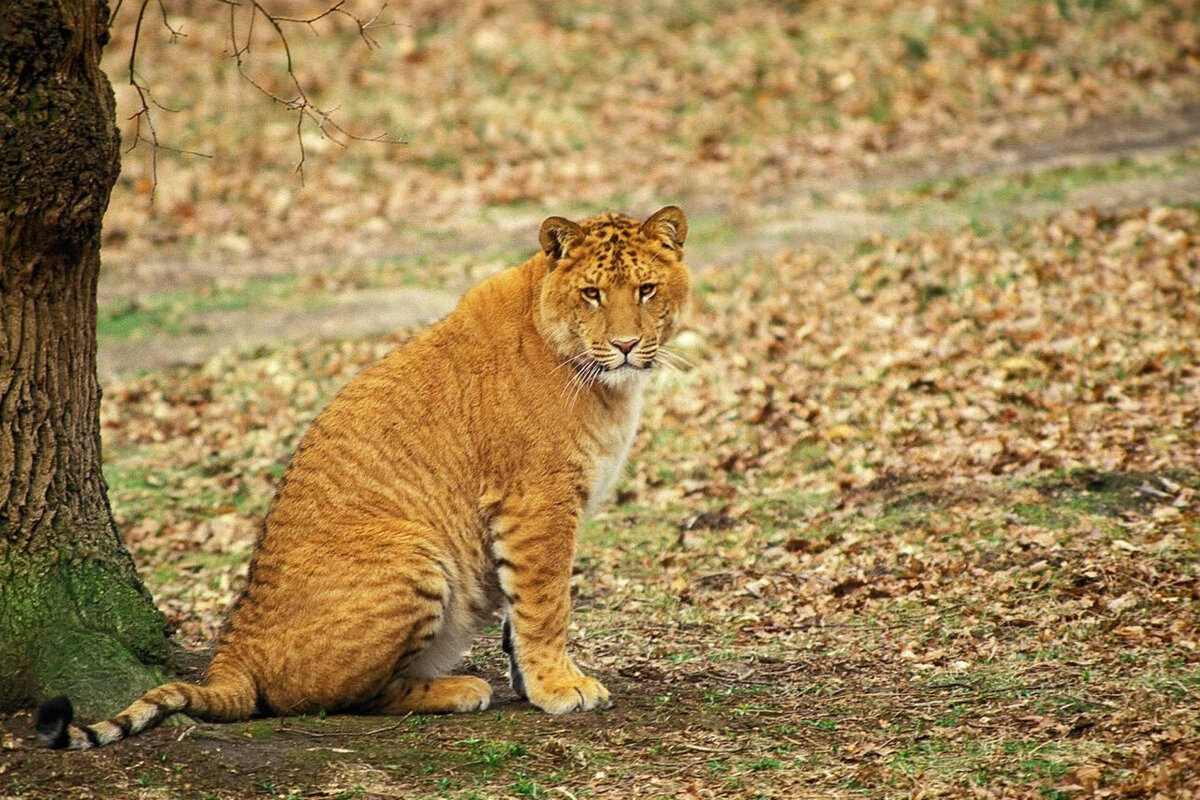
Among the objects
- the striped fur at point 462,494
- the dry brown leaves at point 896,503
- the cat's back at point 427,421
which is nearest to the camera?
the dry brown leaves at point 896,503

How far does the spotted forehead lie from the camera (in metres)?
6.50

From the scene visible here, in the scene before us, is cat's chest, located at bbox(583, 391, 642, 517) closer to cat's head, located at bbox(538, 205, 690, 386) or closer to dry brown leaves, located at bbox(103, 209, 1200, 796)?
cat's head, located at bbox(538, 205, 690, 386)

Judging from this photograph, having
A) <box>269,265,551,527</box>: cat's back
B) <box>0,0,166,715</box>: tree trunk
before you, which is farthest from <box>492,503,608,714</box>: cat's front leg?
<box>0,0,166,715</box>: tree trunk

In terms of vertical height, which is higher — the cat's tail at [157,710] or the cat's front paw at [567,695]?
the cat's tail at [157,710]

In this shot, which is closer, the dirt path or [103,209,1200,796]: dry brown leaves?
[103,209,1200,796]: dry brown leaves

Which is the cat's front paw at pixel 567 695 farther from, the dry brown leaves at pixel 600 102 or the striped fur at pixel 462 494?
the dry brown leaves at pixel 600 102

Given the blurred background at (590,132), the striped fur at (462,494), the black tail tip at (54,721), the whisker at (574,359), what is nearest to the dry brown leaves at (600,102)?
the blurred background at (590,132)

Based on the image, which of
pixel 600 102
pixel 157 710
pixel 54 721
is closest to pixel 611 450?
pixel 157 710

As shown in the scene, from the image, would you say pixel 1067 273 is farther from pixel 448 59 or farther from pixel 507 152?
pixel 448 59

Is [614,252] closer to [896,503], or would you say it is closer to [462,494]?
[462,494]

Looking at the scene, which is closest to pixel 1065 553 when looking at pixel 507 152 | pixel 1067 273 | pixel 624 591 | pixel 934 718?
pixel 934 718

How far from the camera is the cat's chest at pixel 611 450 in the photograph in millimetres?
6574

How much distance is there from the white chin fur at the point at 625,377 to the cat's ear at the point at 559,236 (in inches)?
24.8

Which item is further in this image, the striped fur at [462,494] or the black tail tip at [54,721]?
the striped fur at [462,494]
